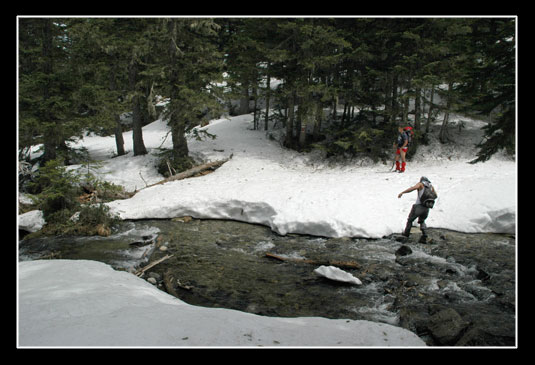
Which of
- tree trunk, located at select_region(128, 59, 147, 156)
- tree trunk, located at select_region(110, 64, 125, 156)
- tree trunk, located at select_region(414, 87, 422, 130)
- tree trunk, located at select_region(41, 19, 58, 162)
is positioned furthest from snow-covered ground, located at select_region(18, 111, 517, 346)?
tree trunk, located at select_region(41, 19, 58, 162)

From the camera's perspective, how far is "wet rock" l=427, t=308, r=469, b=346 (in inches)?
174

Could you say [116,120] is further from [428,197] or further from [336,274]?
[428,197]

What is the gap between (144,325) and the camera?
11.9 feet

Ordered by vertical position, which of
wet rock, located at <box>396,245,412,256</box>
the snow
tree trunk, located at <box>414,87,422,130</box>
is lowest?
the snow

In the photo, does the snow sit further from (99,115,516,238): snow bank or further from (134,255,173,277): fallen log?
(134,255,173,277): fallen log

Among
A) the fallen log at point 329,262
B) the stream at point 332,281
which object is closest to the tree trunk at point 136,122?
the stream at point 332,281

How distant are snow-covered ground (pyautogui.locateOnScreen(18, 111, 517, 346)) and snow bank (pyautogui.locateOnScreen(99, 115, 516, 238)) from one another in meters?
0.04

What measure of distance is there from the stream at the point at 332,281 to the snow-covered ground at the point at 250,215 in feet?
2.58

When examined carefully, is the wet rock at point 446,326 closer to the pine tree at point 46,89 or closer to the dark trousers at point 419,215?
the dark trousers at point 419,215

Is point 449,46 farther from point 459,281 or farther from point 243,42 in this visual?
point 459,281

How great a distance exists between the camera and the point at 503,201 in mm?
9031

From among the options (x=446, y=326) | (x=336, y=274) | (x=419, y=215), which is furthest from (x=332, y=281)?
(x=419, y=215)

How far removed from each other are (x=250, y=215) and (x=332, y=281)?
16.6 ft

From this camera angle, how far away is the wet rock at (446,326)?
14.5ft
